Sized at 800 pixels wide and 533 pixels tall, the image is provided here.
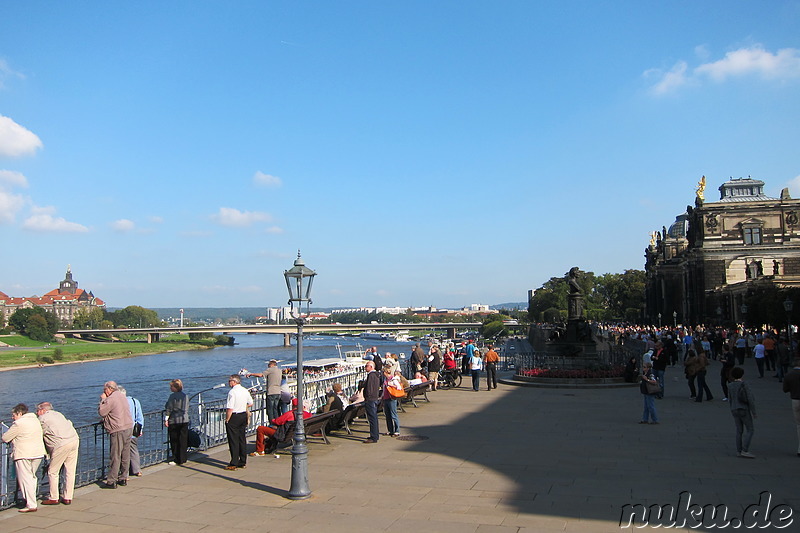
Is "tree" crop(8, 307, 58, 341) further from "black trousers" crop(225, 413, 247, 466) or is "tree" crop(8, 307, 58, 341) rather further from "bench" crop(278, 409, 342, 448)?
"black trousers" crop(225, 413, 247, 466)

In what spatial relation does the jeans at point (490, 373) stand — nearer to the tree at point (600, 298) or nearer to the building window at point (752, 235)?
the building window at point (752, 235)

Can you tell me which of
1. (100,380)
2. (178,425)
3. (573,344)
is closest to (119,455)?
(178,425)

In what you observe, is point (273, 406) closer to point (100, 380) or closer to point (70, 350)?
point (100, 380)

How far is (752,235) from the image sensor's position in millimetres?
69312

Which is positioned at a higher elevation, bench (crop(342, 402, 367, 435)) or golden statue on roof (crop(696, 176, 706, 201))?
golden statue on roof (crop(696, 176, 706, 201))

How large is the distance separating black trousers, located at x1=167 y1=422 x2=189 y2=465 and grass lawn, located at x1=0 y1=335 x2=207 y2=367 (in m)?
83.5

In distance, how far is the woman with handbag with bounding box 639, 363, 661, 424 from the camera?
1533 cm

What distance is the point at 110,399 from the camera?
1080 cm

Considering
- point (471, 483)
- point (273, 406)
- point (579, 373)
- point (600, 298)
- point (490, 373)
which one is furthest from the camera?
point (600, 298)

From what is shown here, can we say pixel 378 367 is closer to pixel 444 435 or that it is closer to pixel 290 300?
pixel 444 435

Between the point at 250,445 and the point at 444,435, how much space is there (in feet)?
13.6

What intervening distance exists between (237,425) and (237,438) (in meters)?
0.23

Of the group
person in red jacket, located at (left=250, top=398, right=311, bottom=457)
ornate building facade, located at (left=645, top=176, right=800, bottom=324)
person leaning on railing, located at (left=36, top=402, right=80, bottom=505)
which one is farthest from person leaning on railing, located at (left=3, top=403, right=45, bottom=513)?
ornate building facade, located at (left=645, top=176, right=800, bottom=324)

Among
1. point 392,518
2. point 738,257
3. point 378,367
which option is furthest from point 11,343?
point 392,518
